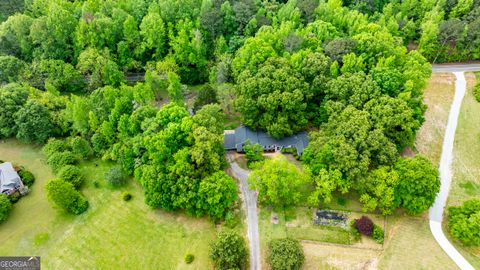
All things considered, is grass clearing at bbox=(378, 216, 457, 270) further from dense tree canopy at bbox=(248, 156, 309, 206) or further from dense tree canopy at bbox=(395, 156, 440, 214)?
dense tree canopy at bbox=(248, 156, 309, 206)

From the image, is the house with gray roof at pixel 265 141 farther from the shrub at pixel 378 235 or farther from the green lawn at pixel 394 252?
the shrub at pixel 378 235

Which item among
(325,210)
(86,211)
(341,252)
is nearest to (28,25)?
(86,211)

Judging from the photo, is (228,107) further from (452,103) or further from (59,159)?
(452,103)

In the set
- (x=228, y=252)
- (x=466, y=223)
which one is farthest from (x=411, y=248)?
(x=228, y=252)

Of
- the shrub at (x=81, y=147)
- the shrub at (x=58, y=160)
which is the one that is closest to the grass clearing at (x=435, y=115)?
the shrub at (x=81, y=147)

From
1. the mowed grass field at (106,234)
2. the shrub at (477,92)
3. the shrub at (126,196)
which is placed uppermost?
the shrub at (477,92)

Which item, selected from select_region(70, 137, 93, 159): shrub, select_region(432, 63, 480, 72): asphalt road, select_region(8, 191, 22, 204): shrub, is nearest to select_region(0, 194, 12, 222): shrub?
select_region(8, 191, 22, 204): shrub
